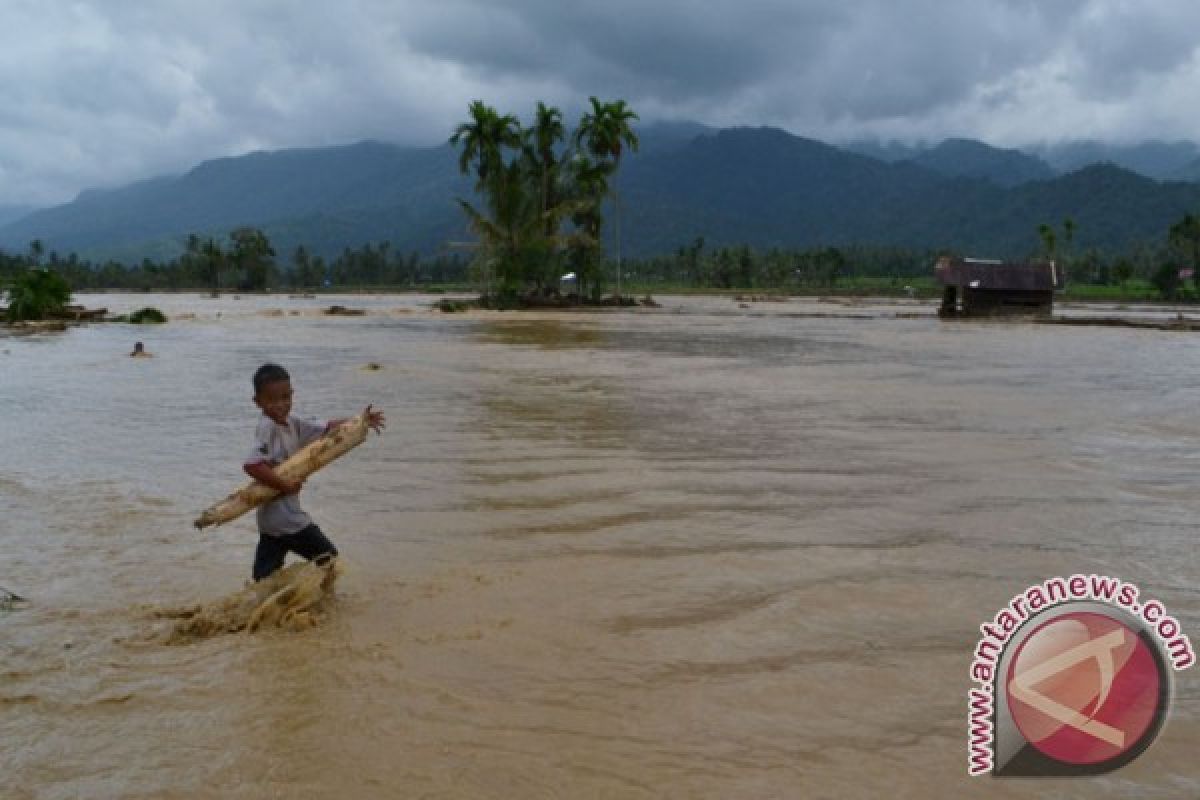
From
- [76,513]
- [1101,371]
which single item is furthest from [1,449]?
[1101,371]

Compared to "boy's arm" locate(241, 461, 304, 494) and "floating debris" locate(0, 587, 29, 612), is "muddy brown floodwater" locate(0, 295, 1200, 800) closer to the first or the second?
"floating debris" locate(0, 587, 29, 612)

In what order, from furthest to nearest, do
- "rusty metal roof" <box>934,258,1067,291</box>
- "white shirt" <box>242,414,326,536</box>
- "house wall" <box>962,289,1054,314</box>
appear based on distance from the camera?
1. "house wall" <box>962,289,1054,314</box>
2. "rusty metal roof" <box>934,258,1067,291</box>
3. "white shirt" <box>242,414,326,536</box>

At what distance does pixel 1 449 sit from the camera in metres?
10.1

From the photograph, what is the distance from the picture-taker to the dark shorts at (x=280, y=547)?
4980 millimetres

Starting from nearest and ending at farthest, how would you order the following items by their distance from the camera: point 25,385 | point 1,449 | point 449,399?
1. point 1,449
2. point 449,399
3. point 25,385

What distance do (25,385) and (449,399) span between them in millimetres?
8002

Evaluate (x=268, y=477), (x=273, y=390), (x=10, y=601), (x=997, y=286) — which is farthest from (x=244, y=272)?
(x=268, y=477)

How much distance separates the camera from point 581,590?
17.5ft

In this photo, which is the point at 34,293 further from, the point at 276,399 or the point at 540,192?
the point at 276,399

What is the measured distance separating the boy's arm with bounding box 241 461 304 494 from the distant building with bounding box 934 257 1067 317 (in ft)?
150

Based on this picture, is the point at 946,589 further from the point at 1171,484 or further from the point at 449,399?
the point at 449,399

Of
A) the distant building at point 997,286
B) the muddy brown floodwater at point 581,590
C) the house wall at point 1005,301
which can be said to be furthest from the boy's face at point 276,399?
the house wall at point 1005,301

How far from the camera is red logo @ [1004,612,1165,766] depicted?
3275 millimetres

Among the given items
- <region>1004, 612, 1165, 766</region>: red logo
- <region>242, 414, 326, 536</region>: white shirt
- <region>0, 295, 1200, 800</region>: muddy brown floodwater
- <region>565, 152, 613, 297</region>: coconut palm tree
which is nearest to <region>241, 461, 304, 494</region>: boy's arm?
<region>242, 414, 326, 536</region>: white shirt
